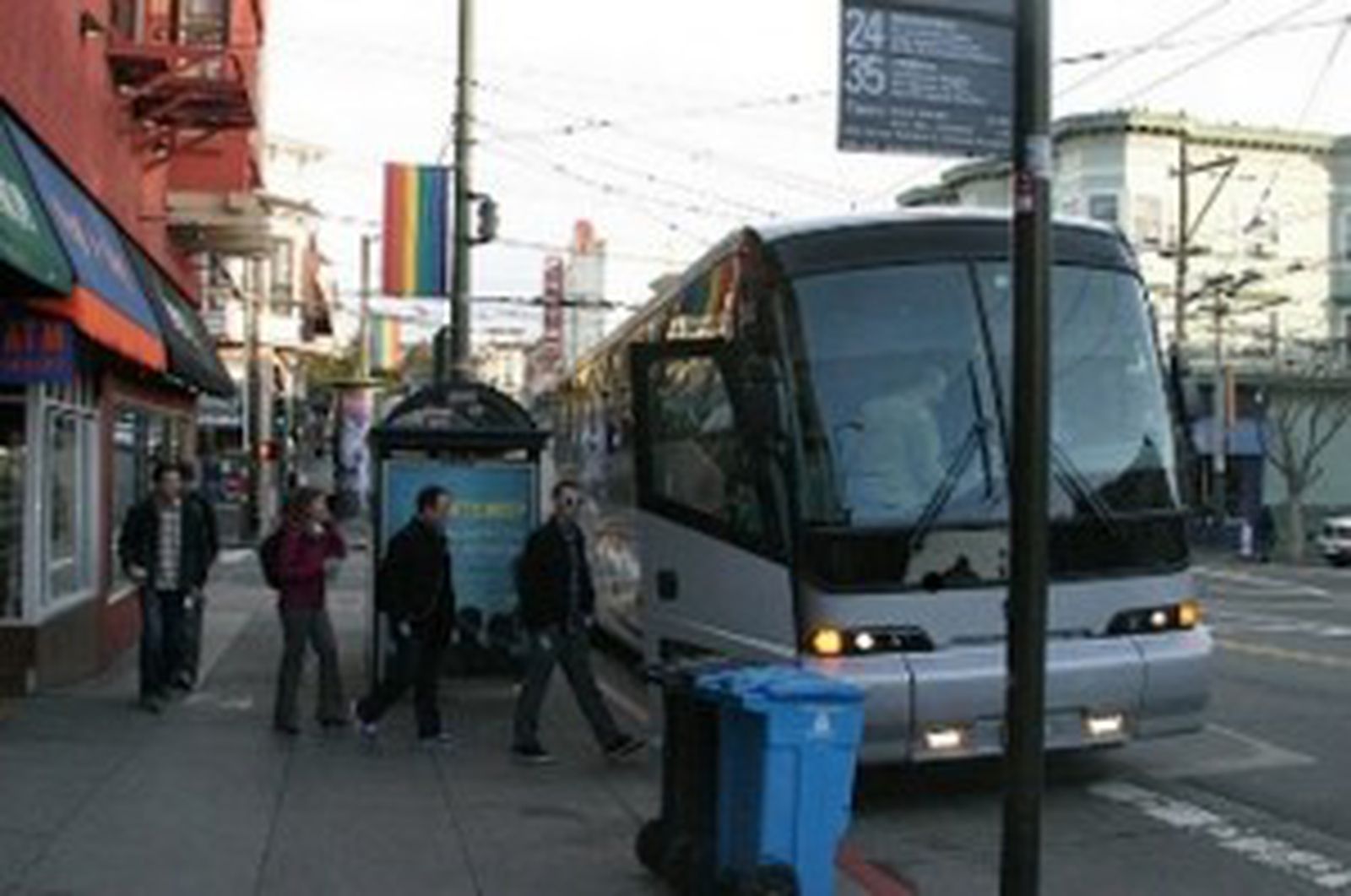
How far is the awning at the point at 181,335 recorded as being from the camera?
18000 mm

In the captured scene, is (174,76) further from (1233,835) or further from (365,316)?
(365,316)

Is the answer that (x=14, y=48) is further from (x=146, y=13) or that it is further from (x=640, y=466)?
(x=146, y=13)

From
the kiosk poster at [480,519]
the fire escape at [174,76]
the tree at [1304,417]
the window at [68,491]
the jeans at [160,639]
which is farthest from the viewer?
the tree at [1304,417]

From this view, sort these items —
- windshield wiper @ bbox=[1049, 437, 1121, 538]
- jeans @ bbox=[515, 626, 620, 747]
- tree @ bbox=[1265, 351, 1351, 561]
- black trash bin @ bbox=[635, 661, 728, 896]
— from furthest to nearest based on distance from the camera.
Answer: tree @ bbox=[1265, 351, 1351, 561], jeans @ bbox=[515, 626, 620, 747], windshield wiper @ bbox=[1049, 437, 1121, 538], black trash bin @ bbox=[635, 661, 728, 896]

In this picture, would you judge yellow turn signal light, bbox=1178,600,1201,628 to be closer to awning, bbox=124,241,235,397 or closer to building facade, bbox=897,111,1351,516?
awning, bbox=124,241,235,397

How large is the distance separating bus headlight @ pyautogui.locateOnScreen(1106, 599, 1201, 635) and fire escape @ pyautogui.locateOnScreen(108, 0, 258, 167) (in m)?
10.0

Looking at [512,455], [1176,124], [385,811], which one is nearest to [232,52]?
[512,455]

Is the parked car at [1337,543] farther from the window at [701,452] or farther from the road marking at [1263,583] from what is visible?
the window at [701,452]

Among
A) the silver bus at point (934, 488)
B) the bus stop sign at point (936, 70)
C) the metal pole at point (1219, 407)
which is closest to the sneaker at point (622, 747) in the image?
the silver bus at point (934, 488)

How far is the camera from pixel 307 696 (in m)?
16.1

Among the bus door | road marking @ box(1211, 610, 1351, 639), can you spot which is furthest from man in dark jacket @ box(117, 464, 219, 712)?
road marking @ box(1211, 610, 1351, 639)

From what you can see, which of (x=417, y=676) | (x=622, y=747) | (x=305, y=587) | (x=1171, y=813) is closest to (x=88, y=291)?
(x=305, y=587)

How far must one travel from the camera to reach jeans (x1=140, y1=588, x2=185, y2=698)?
14.3 metres

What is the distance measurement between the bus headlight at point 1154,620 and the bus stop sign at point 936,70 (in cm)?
405
